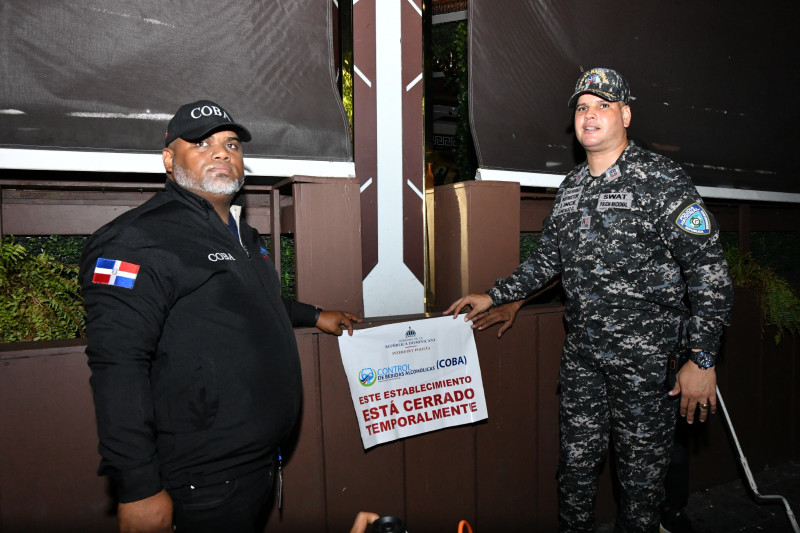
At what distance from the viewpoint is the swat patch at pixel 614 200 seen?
90.0 inches

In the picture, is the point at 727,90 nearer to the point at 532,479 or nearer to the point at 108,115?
the point at 532,479

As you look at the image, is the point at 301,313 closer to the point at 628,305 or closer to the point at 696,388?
the point at 628,305

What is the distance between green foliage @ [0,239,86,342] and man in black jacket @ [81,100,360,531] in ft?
2.56

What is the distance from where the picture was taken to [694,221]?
2.14m

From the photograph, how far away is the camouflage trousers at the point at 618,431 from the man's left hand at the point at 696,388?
4.0 inches

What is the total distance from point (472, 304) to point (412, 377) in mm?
523

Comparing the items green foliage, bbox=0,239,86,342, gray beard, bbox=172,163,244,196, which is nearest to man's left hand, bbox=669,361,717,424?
→ gray beard, bbox=172,163,244,196

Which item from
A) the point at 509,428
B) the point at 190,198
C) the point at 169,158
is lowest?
the point at 509,428

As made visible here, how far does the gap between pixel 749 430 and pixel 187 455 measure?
4012 mm

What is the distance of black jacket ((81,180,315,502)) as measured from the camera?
143cm

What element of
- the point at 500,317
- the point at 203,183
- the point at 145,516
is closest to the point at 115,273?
the point at 203,183

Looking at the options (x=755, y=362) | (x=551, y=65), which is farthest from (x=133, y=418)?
(x=755, y=362)

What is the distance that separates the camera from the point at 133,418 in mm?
1430

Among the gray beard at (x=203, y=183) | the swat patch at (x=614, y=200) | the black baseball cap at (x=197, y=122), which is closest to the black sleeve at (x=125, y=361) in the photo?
the gray beard at (x=203, y=183)
